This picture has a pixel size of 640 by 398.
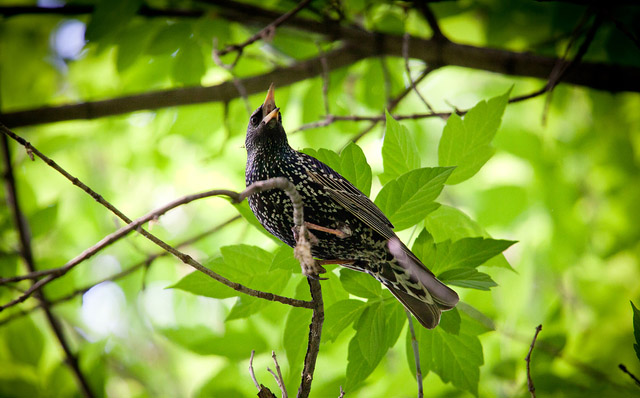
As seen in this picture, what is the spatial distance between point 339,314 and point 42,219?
2433 millimetres

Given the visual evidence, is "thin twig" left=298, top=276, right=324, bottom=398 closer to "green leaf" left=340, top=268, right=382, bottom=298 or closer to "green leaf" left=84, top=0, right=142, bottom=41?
"green leaf" left=340, top=268, right=382, bottom=298

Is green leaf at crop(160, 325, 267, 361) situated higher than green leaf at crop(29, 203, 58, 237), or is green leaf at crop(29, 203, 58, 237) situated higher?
green leaf at crop(29, 203, 58, 237)

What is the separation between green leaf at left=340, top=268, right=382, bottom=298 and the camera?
1.84 metres

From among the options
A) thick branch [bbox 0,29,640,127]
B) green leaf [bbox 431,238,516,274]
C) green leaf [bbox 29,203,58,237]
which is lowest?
green leaf [bbox 431,238,516,274]

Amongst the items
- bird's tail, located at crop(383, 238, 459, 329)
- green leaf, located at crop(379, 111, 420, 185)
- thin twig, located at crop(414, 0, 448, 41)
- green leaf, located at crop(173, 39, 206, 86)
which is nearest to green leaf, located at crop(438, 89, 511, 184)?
green leaf, located at crop(379, 111, 420, 185)

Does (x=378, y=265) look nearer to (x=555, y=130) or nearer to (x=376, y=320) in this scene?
(x=376, y=320)

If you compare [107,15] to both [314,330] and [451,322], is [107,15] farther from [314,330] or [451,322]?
[451,322]

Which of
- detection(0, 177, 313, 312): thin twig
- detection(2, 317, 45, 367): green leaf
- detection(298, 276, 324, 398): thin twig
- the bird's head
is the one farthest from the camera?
detection(2, 317, 45, 367): green leaf

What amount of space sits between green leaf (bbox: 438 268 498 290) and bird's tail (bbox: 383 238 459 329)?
0.14 m

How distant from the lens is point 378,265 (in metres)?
2.16

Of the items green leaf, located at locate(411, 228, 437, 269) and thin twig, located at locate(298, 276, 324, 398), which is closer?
thin twig, located at locate(298, 276, 324, 398)

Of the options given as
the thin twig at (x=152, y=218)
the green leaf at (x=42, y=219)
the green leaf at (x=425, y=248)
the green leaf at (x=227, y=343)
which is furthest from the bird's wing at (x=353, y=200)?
the green leaf at (x=42, y=219)

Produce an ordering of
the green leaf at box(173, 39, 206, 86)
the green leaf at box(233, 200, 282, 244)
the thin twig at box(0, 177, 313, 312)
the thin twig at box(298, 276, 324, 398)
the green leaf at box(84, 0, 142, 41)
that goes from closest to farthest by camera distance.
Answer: the thin twig at box(0, 177, 313, 312)
the thin twig at box(298, 276, 324, 398)
the green leaf at box(233, 200, 282, 244)
the green leaf at box(84, 0, 142, 41)
the green leaf at box(173, 39, 206, 86)

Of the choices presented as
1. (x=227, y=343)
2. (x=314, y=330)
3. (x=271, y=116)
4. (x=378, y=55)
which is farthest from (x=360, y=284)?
(x=378, y=55)
